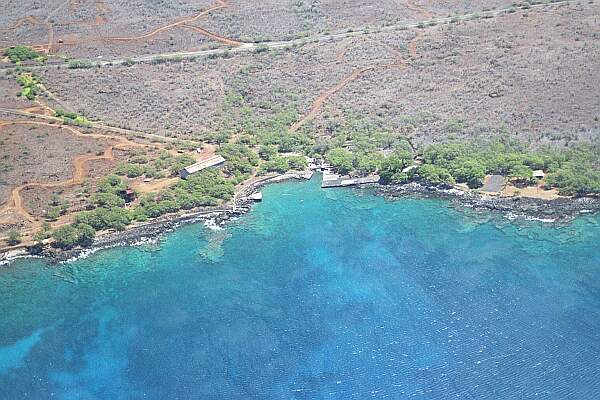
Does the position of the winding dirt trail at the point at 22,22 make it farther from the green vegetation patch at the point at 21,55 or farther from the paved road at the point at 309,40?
the paved road at the point at 309,40

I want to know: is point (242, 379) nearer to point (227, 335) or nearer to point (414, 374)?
point (227, 335)

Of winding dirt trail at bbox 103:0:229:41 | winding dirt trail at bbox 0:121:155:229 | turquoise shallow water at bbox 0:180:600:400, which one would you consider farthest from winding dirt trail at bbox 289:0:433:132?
winding dirt trail at bbox 103:0:229:41

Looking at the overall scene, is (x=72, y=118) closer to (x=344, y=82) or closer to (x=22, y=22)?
(x=344, y=82)

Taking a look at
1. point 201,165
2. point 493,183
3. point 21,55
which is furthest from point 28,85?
point 493,183

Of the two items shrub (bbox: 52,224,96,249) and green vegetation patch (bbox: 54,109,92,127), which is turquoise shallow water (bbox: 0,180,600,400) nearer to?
shrub (bbox: 52,224,96,249)

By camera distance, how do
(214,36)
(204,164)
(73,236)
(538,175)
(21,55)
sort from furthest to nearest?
(214,36) → (21,55) → (204,164) → (538,175) → (73,236)

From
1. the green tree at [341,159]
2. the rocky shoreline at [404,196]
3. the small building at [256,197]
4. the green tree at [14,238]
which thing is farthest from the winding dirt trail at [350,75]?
A: the green tree at [14,238]
